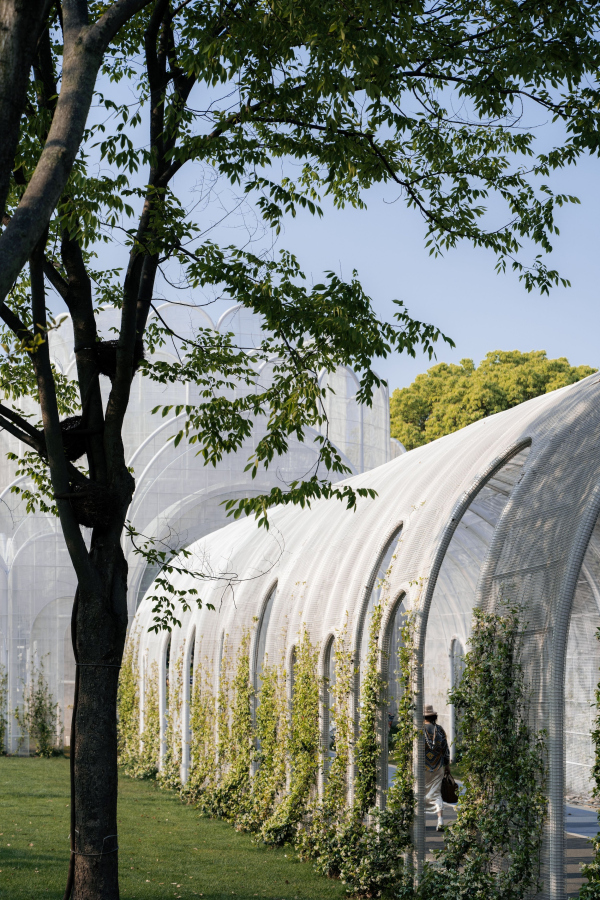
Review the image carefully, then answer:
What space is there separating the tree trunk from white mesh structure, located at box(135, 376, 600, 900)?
2.63 m

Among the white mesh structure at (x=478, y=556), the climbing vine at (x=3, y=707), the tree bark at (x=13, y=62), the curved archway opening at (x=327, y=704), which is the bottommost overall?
the climbing vine at (x=3, y=707)

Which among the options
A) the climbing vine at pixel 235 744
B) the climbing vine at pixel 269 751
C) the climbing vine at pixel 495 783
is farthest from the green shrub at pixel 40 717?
the climbing vine at pixel 495 783

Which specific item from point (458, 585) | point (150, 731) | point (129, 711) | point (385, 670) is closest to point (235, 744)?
point (385, 670)

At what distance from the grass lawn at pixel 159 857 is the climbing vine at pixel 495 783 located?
1802mm

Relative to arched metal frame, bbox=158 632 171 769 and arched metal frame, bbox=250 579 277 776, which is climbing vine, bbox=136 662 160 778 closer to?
arched metal frame, bbox=158 632 171 769

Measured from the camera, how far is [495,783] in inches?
279

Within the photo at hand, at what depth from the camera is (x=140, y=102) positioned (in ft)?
26.9

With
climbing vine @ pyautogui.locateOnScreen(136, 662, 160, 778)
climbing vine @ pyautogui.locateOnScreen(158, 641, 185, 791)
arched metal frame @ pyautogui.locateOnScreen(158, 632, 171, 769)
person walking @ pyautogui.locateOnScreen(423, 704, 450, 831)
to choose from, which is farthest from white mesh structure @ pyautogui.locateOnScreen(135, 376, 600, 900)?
climbing vine @ pyautogui.locateOnScreen(136, 662, 160, 778)

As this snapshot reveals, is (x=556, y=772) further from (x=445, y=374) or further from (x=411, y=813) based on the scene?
(x=445, y=374)

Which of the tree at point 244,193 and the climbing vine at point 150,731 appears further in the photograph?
the climbing vine at point 150,731

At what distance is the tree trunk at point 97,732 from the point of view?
6773 millimetres

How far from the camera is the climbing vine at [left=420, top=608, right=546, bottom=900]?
6.79m

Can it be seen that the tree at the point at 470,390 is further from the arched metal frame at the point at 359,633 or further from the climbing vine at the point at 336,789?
the climbing vine at the point at 336,789

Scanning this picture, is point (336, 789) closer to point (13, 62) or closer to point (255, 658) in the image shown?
point (255, 658)
